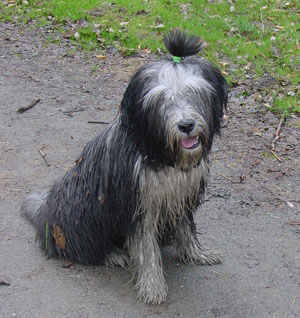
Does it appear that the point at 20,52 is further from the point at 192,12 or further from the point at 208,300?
the point at 208,300

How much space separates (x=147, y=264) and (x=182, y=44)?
1.56m

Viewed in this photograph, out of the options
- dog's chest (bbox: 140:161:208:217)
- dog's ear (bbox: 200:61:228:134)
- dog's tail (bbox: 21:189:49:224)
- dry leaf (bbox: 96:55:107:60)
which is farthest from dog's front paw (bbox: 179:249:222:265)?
dry leaf (bbox: 96:55:107:60)

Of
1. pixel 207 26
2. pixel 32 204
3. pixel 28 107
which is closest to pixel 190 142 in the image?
pixel 32 204

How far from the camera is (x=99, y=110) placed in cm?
652

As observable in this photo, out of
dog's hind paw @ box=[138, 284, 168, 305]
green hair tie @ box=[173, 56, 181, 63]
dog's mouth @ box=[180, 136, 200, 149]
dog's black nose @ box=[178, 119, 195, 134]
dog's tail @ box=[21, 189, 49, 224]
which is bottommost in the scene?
dog's tail @ box=[21, 189, 49, 224]

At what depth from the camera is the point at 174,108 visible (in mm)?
3250

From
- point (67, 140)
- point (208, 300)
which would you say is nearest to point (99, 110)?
point (67, 140)

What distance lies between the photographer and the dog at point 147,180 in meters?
3.29

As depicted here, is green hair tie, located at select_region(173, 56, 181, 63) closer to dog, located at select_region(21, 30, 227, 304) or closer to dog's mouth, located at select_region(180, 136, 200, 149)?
dog, located at select_region(21, 30, 227, 304)

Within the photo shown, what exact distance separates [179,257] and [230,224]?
0.64m

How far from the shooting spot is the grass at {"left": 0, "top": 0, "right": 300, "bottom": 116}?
7180 mm

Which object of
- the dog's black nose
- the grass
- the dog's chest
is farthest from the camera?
the grass

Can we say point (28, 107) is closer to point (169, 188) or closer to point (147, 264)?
point (147, 264)

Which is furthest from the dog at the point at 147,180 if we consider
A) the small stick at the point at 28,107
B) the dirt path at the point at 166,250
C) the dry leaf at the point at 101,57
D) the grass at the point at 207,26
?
the dry leaf at the point at 101,57
